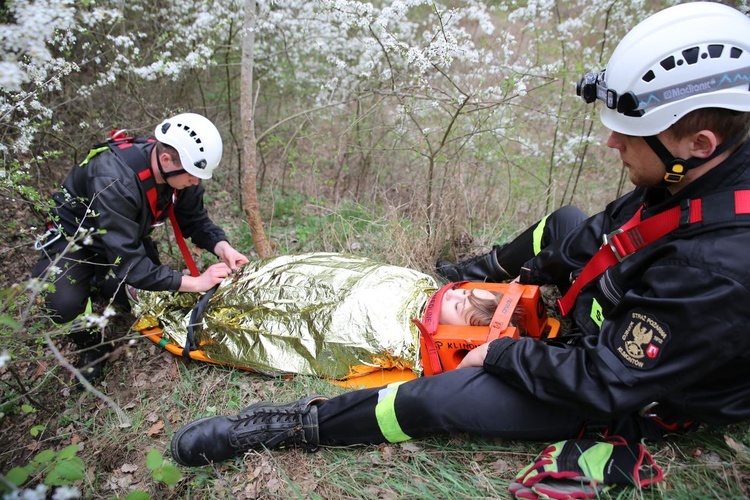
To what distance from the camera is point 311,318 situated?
2.94m

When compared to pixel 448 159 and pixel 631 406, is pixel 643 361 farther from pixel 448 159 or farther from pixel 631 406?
pixel 448 159

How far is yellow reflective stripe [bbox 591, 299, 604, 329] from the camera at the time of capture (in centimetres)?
228

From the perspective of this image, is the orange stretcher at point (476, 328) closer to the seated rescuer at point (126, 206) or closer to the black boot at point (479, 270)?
the black boot at point (479, 270)

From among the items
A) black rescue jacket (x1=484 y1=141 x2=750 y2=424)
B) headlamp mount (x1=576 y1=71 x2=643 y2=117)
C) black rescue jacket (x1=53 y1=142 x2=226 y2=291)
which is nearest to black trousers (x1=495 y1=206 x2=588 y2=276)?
black rescue jacket (x1=484 y1=141 x2=750 y2=424)

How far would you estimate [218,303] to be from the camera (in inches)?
125

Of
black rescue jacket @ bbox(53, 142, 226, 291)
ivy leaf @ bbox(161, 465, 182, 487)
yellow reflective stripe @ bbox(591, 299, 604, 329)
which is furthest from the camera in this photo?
black rescue jacket @ bbox(53, 142, 226, 291)

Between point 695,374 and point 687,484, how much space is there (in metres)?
0.67

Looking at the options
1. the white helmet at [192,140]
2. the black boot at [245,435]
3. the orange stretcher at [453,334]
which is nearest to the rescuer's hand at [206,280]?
the orange stretcher at [453,334]

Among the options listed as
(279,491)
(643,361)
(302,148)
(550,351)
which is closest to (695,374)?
(643,361)

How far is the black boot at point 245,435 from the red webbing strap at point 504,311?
1.11 metres

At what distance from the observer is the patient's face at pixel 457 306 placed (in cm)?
285

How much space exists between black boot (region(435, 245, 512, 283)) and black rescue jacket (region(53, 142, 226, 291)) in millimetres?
2198

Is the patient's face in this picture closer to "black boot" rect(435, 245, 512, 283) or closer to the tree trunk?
"black boot" rect(435, 245, 512, 283)

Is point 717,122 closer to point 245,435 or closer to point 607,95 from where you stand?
point 607,95
